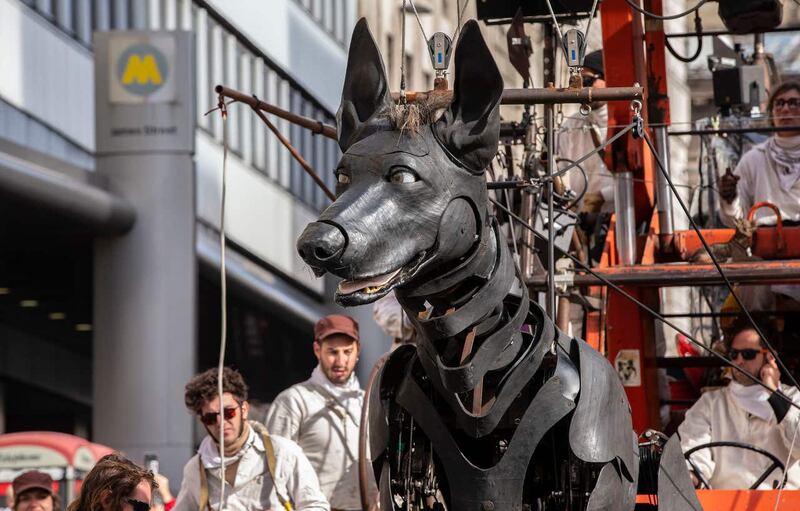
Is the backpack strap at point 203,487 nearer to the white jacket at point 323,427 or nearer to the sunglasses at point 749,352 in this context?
the white jacket at point 323,427

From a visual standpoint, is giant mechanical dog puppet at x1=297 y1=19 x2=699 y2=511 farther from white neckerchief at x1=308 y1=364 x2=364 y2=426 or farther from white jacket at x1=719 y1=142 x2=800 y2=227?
white jacket at x1=719 y1=142 x2=800 y2=227

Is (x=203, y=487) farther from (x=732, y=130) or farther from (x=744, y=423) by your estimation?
(x=732, y=130)

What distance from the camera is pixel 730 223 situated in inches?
344

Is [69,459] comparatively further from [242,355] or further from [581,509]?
[242,355]

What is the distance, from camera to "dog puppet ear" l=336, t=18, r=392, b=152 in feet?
15.2

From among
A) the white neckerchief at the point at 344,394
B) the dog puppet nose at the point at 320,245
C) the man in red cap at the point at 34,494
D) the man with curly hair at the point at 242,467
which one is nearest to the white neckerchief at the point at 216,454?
the man with curly hair at the point at 242,467

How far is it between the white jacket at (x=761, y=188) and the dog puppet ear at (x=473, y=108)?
15.2 feet

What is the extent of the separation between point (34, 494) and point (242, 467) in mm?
1734

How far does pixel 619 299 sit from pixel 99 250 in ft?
58.1

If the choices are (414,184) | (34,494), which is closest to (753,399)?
(414,184)

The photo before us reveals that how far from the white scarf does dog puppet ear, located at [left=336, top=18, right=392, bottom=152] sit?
507 cm

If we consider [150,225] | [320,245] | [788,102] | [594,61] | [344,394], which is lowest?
[344,394]

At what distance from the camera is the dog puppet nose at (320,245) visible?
405 centimetres

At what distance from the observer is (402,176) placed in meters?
4.37
